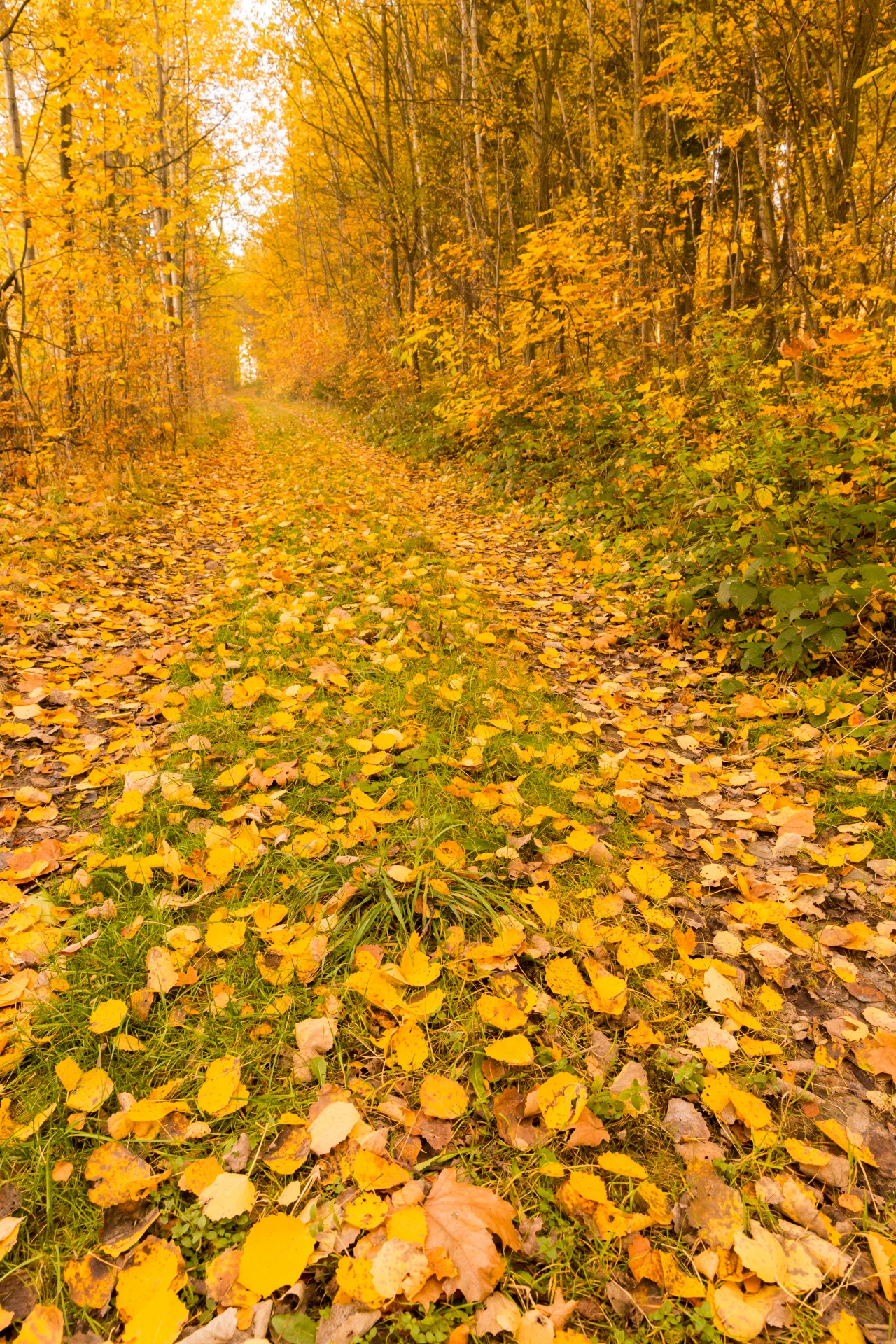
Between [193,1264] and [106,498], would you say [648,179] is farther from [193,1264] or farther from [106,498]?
[193,1264]

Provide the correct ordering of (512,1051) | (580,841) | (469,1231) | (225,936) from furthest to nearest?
(580,841) → (225,936) → (512,1051) → (469,1231)

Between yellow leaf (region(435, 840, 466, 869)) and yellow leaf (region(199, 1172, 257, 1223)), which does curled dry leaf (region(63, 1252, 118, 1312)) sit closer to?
yellow leaf (region(199, 1172, 257, 1223))

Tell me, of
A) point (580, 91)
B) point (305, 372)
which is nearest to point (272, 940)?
point (580, 91)

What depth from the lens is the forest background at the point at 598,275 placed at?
3.54 m

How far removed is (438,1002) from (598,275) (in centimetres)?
641

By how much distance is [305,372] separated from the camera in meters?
22.1

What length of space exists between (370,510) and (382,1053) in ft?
16.4

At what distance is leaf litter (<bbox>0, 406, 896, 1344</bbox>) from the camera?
1061mm

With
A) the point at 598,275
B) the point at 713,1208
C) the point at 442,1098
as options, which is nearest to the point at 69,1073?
the point at 442,1098

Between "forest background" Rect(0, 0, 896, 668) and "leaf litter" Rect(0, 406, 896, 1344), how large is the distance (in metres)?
1.12

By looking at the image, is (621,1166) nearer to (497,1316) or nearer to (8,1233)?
(497,1316)

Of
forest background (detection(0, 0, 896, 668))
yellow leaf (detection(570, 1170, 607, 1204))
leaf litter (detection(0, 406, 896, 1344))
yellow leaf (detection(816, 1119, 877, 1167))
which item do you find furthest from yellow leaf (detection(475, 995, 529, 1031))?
forest background (detection(0, 0, 896, 668))

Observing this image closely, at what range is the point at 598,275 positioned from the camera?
593 centimetres

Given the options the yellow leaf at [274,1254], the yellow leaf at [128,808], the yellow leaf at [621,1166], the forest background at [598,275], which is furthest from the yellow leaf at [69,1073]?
the forest background at [598,275]
